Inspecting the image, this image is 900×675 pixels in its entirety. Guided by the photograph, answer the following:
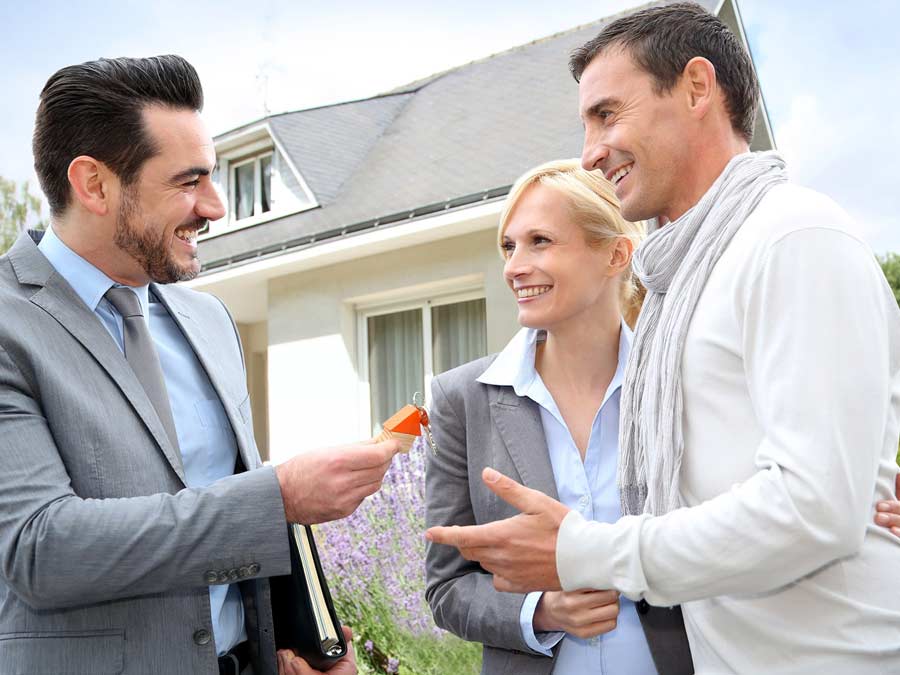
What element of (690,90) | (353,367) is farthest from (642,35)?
(353,367)

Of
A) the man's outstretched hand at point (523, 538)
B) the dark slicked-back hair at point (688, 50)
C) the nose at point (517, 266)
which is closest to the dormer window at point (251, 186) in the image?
the nose at point (517, 266)

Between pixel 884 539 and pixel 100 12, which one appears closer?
pixel 884 539

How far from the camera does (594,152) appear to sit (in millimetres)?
2182

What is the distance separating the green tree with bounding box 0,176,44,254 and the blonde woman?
28.1 meters

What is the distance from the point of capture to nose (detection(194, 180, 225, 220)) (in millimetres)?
2349

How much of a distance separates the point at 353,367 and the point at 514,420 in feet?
27.5

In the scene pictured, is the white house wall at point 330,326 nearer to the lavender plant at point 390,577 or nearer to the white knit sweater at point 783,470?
the lavender plant at point 390,577

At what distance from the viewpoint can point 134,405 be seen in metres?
2.00

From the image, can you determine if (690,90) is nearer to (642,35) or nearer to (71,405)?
(642,35)

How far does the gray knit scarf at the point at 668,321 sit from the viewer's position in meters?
1.76

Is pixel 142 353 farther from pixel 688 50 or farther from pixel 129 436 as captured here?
pixel 688 50

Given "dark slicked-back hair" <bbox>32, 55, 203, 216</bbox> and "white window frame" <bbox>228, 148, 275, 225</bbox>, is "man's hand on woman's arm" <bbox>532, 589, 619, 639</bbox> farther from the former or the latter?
"white window frame" <bbox>228, 148, 275, 225</bbox>

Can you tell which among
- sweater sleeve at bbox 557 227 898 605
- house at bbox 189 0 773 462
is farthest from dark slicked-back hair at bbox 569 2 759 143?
house at bbox 189 0 773 462

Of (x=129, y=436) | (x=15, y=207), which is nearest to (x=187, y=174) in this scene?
(x=129, y=436)
